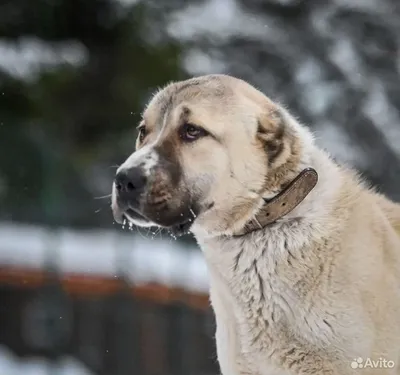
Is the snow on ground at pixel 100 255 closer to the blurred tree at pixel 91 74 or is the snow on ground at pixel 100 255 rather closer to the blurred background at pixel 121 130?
the blurred background at pixel 121 130

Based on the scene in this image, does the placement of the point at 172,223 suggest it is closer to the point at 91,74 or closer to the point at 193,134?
the point at 193,134

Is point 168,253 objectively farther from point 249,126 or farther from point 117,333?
point 249,126

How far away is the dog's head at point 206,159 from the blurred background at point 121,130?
2.64 ft

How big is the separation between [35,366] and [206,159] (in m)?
4.41

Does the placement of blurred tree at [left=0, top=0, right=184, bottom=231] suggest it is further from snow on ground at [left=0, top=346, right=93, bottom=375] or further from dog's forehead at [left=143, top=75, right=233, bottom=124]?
dog's forehead at [left=143, top=75, right=233, bottom=124]

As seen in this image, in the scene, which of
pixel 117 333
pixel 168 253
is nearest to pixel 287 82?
pixel 168 253

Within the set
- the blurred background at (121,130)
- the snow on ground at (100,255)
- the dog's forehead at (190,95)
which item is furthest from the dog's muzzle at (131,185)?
the snow on ground at (100,255)

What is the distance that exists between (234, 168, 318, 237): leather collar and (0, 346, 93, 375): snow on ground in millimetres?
4208

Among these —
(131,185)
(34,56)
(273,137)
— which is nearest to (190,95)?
(273,137)

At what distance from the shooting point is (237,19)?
12648 mm

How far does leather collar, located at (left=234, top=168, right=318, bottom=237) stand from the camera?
3701 mm

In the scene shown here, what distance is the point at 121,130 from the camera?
10.4 m

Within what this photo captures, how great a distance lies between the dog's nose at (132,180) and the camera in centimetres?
346

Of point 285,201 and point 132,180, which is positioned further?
point 285,201
